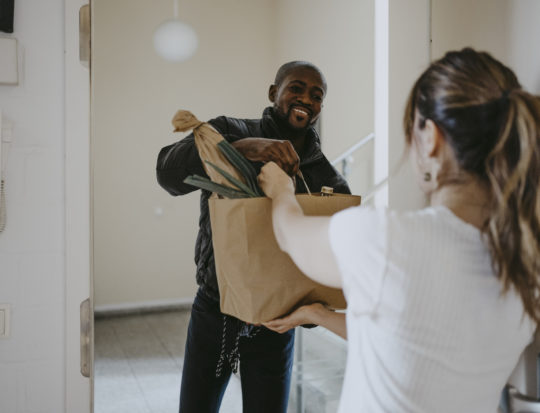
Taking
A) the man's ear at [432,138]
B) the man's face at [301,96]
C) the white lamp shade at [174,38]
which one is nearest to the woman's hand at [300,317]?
the man's ear at [432,138]

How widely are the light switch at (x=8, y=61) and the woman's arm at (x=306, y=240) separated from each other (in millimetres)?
760

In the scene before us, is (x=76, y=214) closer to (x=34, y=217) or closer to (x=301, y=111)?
(x=34, y=217)

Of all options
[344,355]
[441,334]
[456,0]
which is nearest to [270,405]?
[441,334]

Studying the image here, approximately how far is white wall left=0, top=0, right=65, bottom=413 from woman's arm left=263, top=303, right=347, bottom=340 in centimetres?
62

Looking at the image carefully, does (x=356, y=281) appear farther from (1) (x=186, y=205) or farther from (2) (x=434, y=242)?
(1) (x=186, y=205)

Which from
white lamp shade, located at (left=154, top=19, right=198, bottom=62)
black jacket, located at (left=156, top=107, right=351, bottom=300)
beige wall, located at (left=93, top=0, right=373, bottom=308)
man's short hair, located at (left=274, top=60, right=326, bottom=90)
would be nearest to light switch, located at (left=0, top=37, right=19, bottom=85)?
black jacket, located at (left=156, top=107, right=351, bottom=300)

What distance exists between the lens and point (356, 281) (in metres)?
0.68

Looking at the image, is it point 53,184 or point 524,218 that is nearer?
point 524,218

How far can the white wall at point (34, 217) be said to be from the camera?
4.10 feet

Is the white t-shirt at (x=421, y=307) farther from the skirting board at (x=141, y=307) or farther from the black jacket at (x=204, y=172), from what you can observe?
the skirting board at (x=141, y=307)

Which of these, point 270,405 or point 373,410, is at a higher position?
point 373,410

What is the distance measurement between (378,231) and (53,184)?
0.93 metres

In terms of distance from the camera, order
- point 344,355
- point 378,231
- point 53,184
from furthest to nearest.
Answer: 1. point 344,355
2. point 53,184
3. point 378,231

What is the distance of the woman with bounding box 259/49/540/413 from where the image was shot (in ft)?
2.14
